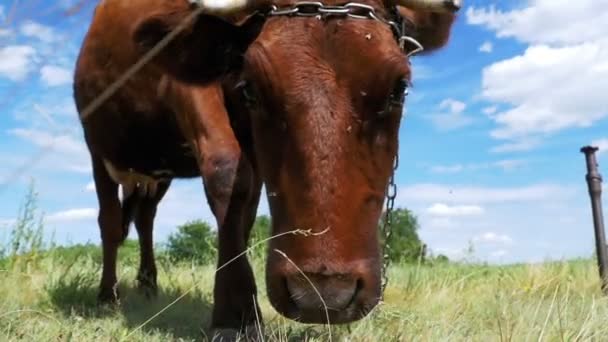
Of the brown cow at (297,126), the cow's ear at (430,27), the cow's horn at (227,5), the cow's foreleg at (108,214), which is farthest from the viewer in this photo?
the cow's foreleg at (108,214)

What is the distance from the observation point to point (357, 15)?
2.70 metres

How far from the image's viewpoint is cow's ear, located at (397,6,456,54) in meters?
3.41

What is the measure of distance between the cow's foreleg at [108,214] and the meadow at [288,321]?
0.26m

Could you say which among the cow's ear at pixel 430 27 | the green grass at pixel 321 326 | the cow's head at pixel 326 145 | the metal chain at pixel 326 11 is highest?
the cow's ear at pixel 430 27

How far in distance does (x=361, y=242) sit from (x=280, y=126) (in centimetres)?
52

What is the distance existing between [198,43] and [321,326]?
1.49m

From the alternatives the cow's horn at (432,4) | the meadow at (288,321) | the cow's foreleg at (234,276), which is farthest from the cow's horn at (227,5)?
the meadow at (288,321)

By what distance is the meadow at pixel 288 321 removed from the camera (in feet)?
10.5

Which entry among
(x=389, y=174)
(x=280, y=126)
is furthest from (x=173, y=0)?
(x=389, y=174)

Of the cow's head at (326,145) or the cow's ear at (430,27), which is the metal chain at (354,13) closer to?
the cow's head at (326,145)

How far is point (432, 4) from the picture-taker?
3053mm

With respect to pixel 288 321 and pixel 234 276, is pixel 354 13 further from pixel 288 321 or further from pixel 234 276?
pixel 288 321

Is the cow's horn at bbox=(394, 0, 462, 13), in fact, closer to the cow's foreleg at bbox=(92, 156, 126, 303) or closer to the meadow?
the meadow

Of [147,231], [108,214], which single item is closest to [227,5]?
[108,214]
